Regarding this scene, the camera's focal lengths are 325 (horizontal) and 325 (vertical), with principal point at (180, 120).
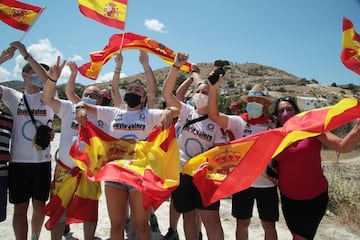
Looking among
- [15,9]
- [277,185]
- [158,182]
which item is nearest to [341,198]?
[277,185]

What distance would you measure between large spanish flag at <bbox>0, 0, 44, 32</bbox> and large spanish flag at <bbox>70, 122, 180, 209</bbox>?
2205mm

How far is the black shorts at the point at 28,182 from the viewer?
4.17m

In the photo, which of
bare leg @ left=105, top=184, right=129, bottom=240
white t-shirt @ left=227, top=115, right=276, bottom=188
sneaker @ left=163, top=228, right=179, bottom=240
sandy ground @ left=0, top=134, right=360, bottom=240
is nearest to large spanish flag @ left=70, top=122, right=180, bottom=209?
bare leg @ left=105, top=184, right=129, bottom=240

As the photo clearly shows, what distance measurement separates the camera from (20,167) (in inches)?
166

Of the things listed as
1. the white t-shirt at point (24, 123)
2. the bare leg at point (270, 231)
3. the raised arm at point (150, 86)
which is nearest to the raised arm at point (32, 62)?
the white t-shirt at point (24, 123)

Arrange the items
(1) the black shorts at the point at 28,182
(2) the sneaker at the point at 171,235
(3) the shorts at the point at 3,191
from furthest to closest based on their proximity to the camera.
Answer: (2) the sneaker at the point at 171,235
(1) the black shorts at the point at 28,182
(3) the shorts at the point at 3,191

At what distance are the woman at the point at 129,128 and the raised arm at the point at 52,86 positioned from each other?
49 cm

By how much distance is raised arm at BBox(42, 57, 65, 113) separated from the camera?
4105 millimetres

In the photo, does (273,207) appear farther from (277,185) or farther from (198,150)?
(198,150)

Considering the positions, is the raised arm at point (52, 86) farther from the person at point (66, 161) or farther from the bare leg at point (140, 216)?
the bare leg at point (140, 216)

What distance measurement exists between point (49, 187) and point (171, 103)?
2.04 meters

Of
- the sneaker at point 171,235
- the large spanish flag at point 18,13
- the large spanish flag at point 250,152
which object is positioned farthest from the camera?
the sneaker at point 171,235

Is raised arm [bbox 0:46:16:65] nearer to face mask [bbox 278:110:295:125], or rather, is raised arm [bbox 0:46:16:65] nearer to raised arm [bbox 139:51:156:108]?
raised arm [bbox 139:51:156:108]

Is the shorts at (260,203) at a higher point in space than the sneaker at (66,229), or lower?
higher
